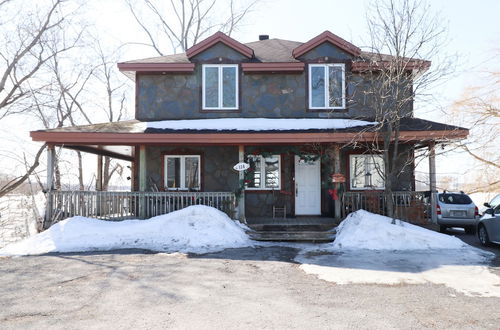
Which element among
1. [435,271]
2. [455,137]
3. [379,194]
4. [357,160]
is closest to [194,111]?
[357,160]

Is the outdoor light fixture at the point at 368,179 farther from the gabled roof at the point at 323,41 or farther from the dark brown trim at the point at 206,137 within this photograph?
the gabled roof at the point at 323,41

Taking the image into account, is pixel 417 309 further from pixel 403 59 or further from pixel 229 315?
pixel 403 59

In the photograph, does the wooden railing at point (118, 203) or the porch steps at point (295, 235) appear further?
the wooden railing at point (118, 203)

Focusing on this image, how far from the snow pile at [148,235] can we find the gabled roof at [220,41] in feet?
20.4

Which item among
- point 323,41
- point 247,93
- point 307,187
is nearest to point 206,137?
point 247,93

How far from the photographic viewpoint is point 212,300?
523cm

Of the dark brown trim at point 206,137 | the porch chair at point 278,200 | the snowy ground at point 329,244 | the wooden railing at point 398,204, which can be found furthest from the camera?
the porch chair at point 278,200

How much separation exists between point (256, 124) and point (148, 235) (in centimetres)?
513

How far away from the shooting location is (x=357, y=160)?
13.4 metres

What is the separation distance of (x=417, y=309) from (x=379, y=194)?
23.9 ft

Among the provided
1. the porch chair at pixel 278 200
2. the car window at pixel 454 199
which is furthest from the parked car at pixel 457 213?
the porch chair at pixel 278 200

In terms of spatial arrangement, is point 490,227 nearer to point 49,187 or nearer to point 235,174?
point 235,174

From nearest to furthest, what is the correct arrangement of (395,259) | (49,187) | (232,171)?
(395,259)
(49,187)
(232,171)

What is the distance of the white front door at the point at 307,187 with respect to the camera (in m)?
13.3
